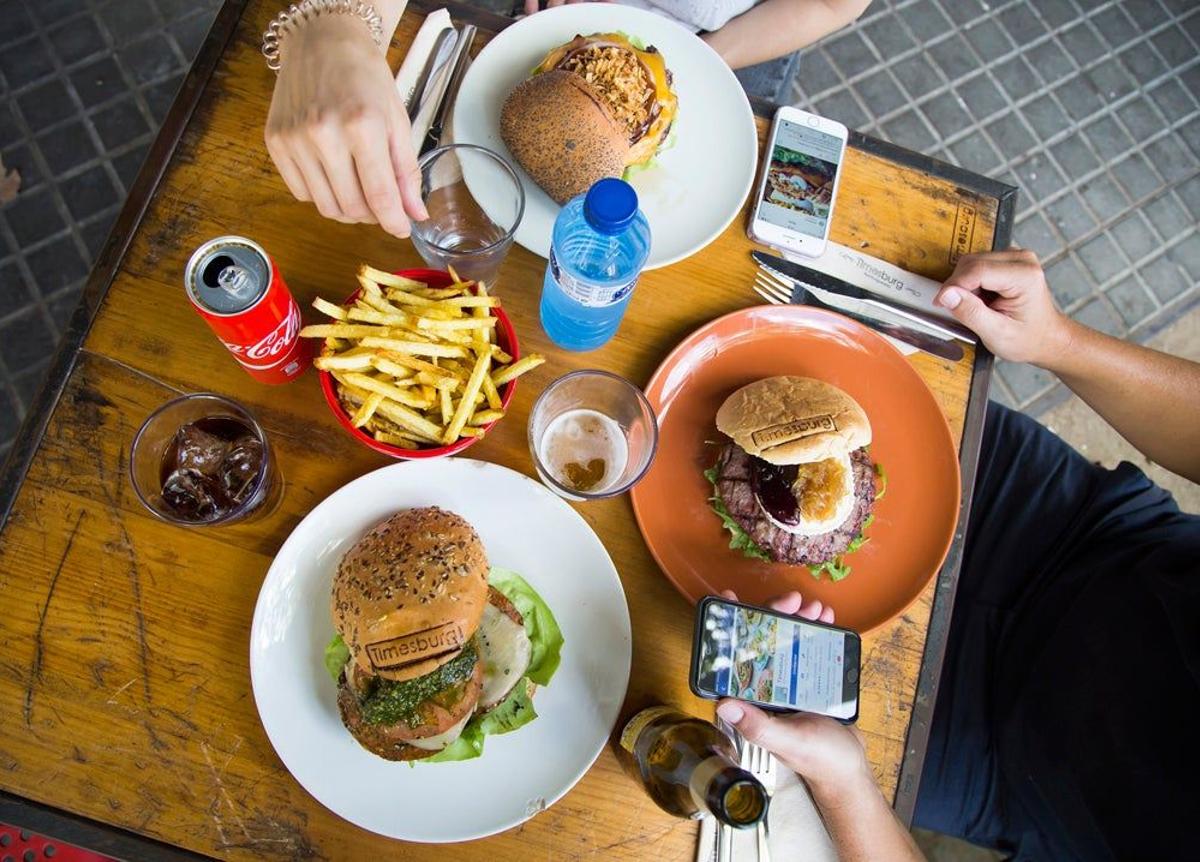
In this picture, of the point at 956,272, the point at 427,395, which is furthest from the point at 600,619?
the point at 956,272

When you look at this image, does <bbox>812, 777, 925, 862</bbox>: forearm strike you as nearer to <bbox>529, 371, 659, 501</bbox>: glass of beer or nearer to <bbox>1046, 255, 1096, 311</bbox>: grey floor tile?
<bbox>529, 371, 659, 501</bbox>: glass of beer

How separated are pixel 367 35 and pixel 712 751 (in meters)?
1.53

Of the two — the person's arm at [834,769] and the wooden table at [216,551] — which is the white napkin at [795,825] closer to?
the person's arm at [834,769]

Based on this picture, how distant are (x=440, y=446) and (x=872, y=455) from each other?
0.98m

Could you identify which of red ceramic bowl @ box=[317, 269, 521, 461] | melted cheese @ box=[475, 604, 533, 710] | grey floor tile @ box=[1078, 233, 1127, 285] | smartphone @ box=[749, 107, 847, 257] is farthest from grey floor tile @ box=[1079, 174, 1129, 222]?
melted cheese @ box=[475, 604, 533, 710]

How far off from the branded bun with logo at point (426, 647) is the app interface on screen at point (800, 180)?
1.04 meters

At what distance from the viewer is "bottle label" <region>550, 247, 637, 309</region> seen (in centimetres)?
146

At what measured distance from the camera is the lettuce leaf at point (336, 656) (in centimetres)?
150

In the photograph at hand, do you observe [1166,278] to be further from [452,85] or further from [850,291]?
[452,85]

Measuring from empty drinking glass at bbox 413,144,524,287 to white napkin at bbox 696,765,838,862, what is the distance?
1239 mm

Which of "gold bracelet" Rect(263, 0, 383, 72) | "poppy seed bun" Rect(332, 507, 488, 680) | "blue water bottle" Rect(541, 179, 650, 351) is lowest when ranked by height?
"poppy seed bun" Rect(332, 507, 488, 680)

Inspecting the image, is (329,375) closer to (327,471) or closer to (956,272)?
(327,471)

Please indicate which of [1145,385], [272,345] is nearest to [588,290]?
[272,345]

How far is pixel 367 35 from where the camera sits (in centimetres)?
157
